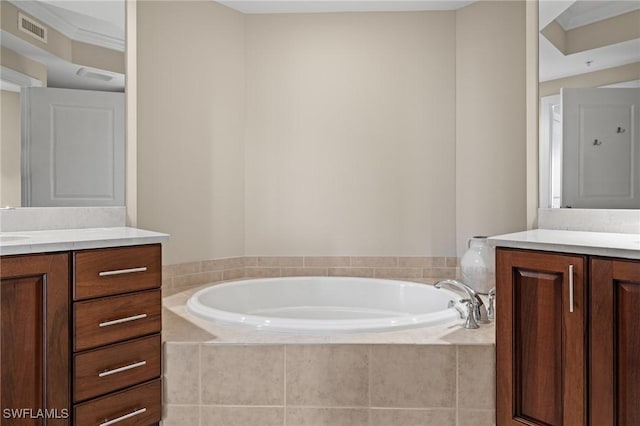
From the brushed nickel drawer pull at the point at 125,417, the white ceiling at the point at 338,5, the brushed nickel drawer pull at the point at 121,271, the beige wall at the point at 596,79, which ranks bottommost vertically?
the brushed nickel drawer pull at the point at 125,417

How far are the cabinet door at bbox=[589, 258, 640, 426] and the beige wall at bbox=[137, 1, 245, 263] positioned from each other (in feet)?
7.40

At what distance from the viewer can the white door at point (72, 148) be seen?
2010mm

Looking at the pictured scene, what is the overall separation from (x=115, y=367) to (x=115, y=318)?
183mm

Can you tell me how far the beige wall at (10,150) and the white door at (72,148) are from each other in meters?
0.03

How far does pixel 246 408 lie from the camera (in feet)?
6.02

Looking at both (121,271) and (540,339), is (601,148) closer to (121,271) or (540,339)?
(540,339)

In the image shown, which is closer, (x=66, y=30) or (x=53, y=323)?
(x=53, y=323)

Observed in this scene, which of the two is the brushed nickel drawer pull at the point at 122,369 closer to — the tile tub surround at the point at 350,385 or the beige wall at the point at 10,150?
the tile tub surround at the point at 350,385

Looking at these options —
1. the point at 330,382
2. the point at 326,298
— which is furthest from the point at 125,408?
the point at 326,298

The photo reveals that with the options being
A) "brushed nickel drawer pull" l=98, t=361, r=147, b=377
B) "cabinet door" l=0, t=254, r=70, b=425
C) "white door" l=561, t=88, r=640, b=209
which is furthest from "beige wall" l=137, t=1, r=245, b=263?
"white door" l=561, t=88, r=640, b=209

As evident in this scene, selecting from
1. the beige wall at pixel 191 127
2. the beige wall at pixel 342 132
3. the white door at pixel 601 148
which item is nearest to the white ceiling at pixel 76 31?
the beige wall at pixel 191 127

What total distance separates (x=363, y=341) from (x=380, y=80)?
1.97 m

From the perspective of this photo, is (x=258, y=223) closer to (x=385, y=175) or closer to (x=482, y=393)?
(x=385, y=175)

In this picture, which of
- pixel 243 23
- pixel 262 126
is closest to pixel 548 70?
pixel 262 126
